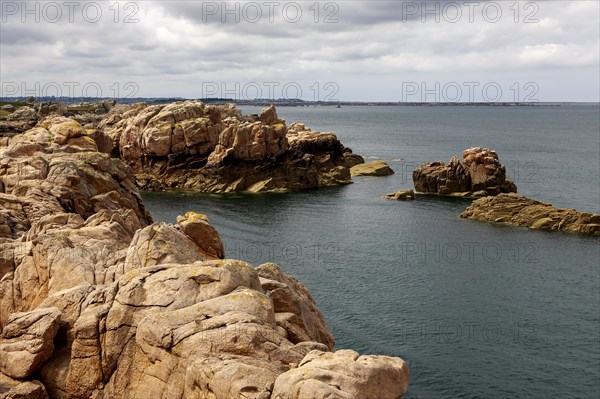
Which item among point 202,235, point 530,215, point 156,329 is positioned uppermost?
point 202,235

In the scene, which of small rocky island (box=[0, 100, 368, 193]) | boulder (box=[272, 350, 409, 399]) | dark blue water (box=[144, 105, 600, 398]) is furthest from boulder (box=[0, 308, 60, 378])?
small rocky island (box=[0, 100, 368, 193])

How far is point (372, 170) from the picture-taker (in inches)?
5989

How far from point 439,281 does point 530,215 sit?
36.2 metres

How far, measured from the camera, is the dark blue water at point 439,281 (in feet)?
155

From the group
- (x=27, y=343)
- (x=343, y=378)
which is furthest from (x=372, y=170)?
(x=343, y=378)

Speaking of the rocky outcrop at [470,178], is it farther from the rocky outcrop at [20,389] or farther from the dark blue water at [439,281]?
the rocky outcrop at [20,389]

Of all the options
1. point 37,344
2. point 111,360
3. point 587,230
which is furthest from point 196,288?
point 587,230

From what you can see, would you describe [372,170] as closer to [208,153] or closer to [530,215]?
[208,153]

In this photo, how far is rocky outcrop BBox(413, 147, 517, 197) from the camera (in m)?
121

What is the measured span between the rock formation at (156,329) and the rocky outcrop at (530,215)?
71.9 metres

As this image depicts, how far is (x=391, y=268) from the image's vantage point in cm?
7294

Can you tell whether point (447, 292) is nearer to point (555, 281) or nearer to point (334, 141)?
point (555, 281)

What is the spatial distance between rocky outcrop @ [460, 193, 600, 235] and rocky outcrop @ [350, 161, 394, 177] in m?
49.4

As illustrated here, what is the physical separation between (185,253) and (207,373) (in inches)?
430
